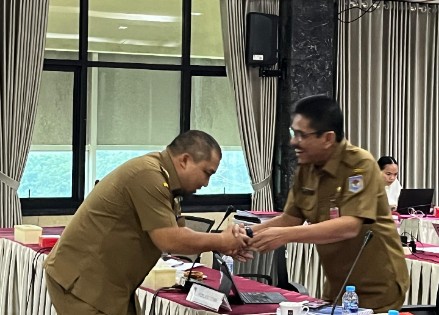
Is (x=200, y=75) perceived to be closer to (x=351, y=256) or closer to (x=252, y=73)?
(x=252, y=73)

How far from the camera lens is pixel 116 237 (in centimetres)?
323

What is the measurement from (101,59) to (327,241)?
5.76m

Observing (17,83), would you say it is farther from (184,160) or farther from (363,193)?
(363,193)

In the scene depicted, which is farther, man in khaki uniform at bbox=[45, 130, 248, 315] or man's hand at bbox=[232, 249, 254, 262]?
man's hand at bbox=[232, 249, 254, 262]

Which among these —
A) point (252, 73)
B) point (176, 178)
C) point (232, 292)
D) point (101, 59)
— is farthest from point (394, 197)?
point (176, 178)

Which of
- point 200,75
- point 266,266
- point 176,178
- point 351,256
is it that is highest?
point 200,75

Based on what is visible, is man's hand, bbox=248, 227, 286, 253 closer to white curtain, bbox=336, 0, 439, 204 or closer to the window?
the window

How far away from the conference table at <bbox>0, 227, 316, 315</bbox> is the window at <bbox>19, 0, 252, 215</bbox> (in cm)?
192

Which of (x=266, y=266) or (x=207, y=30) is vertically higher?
(x=207, y=30)

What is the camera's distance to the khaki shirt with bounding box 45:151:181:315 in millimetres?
3221

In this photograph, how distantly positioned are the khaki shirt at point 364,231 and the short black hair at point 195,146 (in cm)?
48

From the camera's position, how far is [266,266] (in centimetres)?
583

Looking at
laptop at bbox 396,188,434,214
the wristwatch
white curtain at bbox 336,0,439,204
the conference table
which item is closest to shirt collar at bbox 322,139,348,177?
the wristwatch

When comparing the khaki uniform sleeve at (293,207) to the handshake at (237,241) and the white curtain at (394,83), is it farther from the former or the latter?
the white curtain at (394,83)
